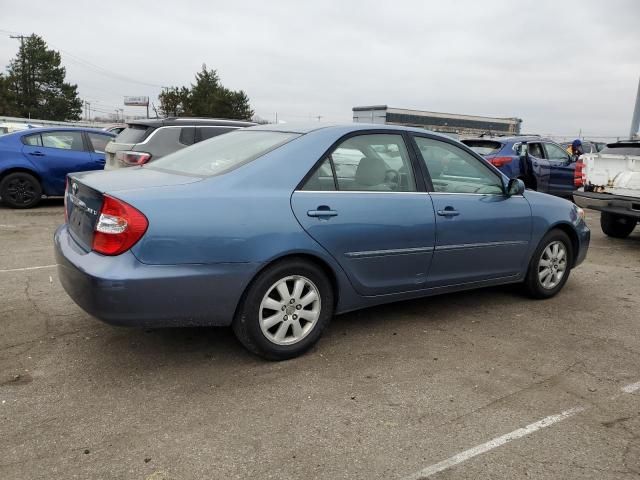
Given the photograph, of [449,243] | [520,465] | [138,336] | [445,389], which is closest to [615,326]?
[449,243]

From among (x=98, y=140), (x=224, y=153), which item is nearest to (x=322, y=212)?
(x=224, y=153)

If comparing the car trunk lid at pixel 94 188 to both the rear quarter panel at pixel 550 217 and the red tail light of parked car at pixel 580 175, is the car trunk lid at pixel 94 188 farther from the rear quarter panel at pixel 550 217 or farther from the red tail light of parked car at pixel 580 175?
the red tail light of parked car at pixel 580 175

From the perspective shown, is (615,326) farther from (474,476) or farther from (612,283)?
(474,476)

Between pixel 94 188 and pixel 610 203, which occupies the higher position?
pixel 94 188

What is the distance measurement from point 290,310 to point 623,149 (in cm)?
692

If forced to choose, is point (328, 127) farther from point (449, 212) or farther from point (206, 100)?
point (206, 100)

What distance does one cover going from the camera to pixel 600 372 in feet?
11.8

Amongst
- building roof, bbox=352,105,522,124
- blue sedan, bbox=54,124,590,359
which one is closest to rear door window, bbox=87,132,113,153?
blue sedan, bbox=54,124,590,359

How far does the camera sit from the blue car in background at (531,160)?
10922 millimetres

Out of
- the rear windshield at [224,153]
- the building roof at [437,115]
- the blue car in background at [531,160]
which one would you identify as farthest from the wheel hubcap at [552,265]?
the building roof at [437,115]

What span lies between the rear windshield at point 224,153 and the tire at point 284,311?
0.75 metres

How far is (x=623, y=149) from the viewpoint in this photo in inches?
324

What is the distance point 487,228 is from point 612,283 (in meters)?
2.43

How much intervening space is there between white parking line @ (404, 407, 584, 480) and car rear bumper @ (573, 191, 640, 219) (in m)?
5.59
